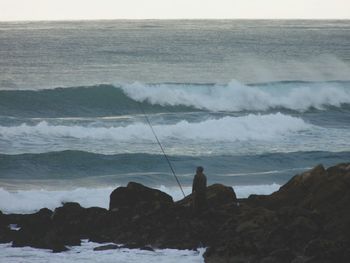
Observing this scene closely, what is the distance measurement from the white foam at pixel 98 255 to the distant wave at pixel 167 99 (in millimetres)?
15888

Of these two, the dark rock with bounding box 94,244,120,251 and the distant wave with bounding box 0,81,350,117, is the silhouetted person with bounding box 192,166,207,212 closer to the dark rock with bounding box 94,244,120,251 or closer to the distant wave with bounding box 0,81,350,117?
the dark rock with bounding box 94,244,120,251

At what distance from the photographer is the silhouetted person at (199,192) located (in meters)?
13.1

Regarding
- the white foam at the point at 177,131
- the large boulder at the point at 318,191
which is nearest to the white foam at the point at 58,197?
the large boulder at the point at 318,191

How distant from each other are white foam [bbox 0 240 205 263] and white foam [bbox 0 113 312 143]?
1124 centimetres

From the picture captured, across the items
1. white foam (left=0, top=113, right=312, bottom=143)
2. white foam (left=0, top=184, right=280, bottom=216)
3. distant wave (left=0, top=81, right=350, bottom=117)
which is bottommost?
white foam (left=0, top=184, right=280, bottom=216)

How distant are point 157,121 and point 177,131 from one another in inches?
79.2

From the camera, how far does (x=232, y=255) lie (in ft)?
37.8

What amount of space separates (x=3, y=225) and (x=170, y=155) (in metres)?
9.15

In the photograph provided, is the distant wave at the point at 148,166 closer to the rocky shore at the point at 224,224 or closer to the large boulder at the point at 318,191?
the rocky shore at the point at 224,224

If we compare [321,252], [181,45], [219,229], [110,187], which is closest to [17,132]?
[110,187]

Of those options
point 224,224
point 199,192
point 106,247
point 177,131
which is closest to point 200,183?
point 199,192

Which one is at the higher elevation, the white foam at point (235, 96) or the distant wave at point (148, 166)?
the white foam at point (235, 96)

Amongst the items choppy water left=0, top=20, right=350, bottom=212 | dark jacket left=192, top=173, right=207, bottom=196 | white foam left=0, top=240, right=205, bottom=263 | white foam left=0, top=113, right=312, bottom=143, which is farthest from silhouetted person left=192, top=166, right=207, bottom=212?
white foam left=0, top=113, right=312, bottom=143

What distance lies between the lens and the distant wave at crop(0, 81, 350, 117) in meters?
29.6
